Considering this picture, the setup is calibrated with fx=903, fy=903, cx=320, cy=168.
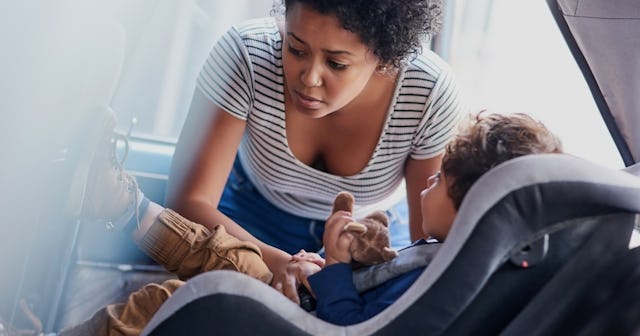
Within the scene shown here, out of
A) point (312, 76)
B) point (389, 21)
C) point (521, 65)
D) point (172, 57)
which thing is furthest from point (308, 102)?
point (521, 65)

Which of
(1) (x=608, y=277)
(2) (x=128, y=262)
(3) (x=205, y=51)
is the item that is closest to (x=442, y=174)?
(1) (x=608, y=277)

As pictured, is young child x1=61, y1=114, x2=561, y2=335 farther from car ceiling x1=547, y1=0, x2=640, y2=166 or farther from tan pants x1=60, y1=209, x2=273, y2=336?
car ceiling x1=547, y1=0, x2=640, y2=166

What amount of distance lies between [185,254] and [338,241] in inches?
12.2

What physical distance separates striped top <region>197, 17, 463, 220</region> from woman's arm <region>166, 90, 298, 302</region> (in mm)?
28

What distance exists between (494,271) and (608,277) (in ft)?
0.50

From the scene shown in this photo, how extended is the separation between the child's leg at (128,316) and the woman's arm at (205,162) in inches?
12.8

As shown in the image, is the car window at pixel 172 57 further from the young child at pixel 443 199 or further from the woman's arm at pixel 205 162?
the young child at pixel 443 199

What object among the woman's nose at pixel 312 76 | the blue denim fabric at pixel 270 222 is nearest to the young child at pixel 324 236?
the woman's nose at pixel 312 76

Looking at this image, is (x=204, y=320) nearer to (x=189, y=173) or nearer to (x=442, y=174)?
(x=442, y=174)

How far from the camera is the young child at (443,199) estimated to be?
1.25 m

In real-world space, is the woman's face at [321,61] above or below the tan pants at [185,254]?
above

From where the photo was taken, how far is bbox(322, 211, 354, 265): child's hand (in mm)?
1350

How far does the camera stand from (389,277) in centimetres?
131

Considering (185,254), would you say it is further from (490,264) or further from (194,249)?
(490,264)
